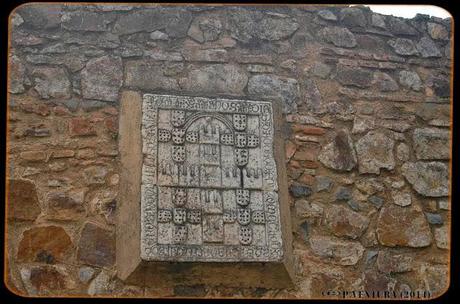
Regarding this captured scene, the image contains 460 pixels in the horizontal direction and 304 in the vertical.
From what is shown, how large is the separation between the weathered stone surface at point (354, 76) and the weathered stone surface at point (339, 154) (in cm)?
38

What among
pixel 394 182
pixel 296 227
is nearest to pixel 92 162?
pixel 296 227

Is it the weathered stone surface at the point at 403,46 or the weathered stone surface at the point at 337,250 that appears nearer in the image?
the weathered stone surface at the point at 337,250

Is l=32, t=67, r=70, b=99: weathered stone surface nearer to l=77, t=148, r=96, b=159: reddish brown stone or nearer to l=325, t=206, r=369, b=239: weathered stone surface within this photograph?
l=77, t=148, r=96, b=159: reddish brown stone

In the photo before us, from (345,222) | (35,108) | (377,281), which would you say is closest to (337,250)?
(345,222)

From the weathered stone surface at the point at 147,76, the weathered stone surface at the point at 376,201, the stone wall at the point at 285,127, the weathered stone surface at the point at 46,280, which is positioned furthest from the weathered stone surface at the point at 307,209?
the weathered stone surface at the point at 46,280

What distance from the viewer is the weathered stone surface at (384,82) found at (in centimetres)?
476

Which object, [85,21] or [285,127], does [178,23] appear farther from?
[285,127]

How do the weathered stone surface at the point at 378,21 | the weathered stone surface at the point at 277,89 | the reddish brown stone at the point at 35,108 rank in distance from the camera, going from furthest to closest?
the weathered stone surface at the point at 378,21 → the weathered stone surface at the point at 277,89 → the reddish brown stone at the point at 35,108

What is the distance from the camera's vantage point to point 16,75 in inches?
170

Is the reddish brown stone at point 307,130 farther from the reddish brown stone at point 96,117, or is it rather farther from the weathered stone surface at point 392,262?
the reddish brown stone at point 96,117

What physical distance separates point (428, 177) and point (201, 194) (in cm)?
143

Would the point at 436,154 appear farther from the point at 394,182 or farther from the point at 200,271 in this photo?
the point at 200,271

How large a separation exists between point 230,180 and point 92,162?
0.77 m

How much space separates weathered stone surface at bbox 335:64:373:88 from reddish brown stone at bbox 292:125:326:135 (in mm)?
382
